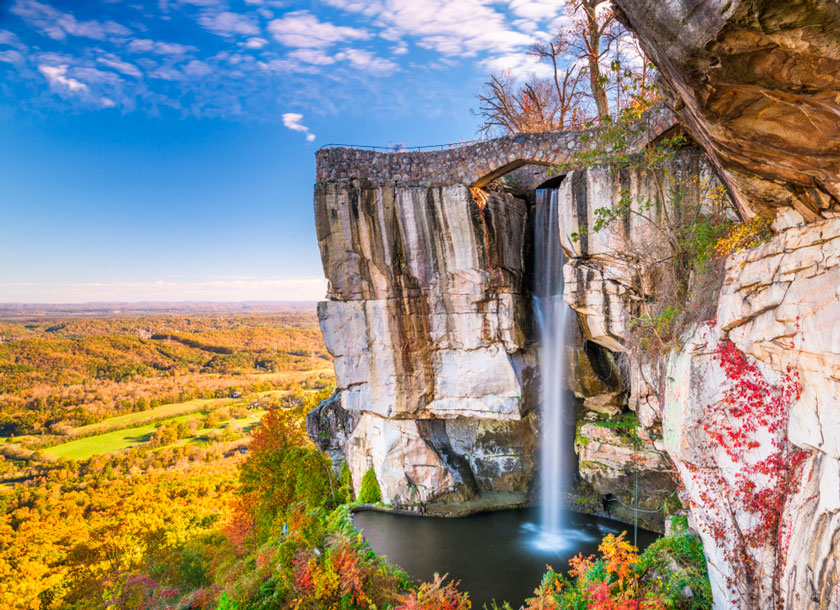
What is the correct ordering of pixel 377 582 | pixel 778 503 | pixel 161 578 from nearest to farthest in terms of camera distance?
pixel 778 503, pixel 377 582, pixel 161 578

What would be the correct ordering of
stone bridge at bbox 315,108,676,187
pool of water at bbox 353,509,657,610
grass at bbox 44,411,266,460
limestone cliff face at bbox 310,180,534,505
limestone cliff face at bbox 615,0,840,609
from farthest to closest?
grass at bbox 44,411,266,460 < limestone cliff face at bbox 310,180,534,505 < stone bridge at bbox 315,108,676,187 < pool of water at bbox 353,509,657,610 < limestone cliff face at bbox 615,0,840,609

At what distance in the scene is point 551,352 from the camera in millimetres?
14977

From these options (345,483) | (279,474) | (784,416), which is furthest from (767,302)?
(279,474)

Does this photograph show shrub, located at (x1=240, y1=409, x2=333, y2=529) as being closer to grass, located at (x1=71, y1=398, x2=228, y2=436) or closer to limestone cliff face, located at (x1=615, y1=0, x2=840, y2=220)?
limestone cliff face, located at (x1=615, y1=0, x2=840, y2=220)

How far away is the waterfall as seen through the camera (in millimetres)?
14633

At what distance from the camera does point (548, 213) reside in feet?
48.5

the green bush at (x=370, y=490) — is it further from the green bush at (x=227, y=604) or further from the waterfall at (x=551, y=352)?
the green bush at (x=227, y=604)

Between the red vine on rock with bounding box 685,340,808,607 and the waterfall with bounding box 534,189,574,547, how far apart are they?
25.2ft

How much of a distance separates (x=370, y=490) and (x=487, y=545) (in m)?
5.32

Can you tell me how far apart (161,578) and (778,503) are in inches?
874

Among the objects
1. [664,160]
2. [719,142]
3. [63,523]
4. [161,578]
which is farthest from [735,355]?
[63,523]

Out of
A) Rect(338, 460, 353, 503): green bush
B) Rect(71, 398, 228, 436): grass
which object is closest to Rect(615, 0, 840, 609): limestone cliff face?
Rect(338, 460, 353, 503): green bush

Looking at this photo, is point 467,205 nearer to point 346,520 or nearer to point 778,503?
point 778,503

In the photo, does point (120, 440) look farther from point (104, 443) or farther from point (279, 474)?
point (279, 474)
